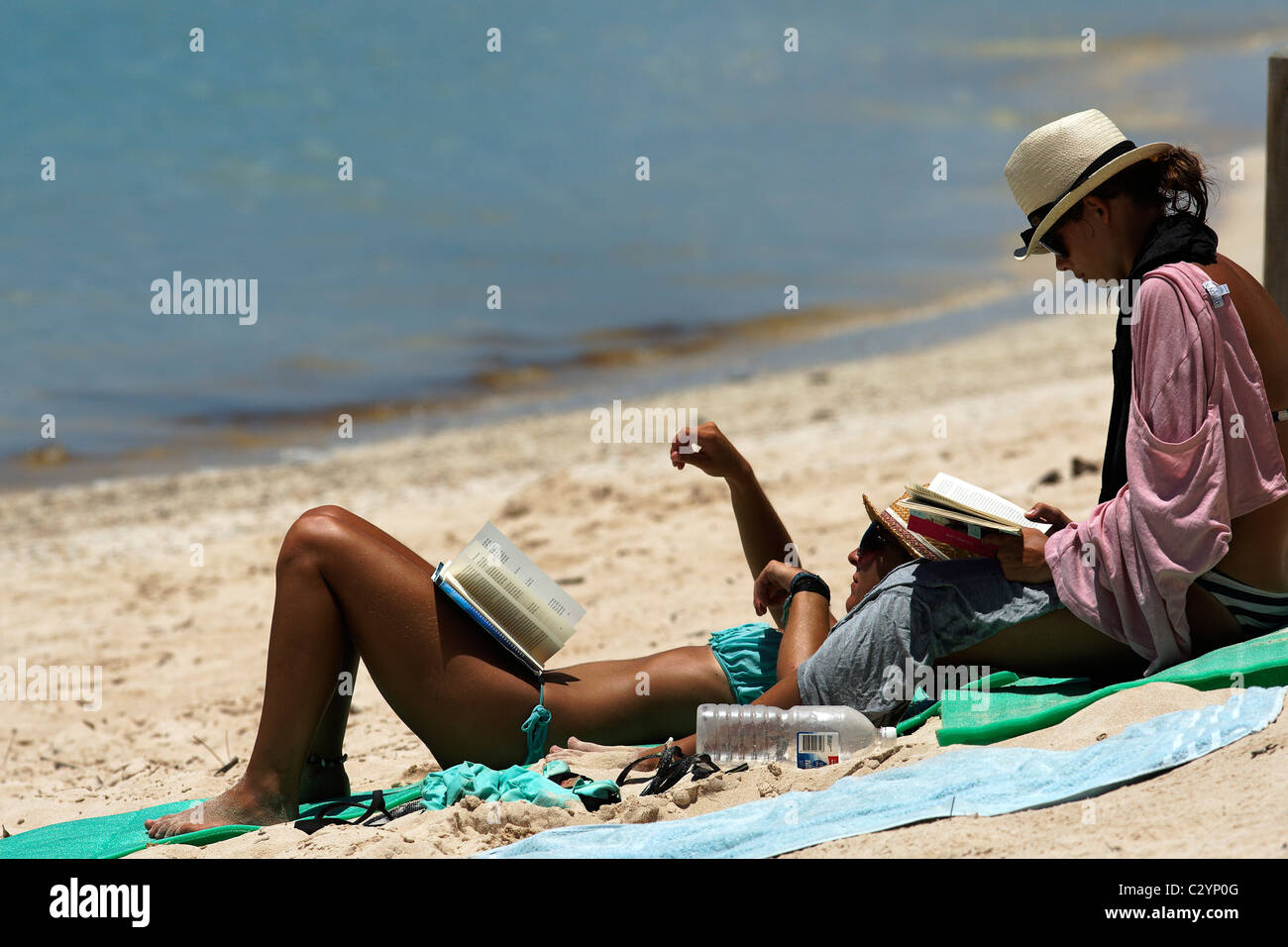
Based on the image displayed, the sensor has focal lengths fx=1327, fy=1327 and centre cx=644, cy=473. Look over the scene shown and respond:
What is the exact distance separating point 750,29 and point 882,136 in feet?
24.0

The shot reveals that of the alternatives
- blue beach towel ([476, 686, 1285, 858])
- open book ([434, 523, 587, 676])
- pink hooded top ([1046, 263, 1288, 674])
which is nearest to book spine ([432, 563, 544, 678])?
open book ([434, 523, 587, 676])

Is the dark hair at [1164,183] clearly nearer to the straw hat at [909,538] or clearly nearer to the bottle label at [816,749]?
the straw hat at [909,538]

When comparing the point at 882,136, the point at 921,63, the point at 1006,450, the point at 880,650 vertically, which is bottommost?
the point at 880,650

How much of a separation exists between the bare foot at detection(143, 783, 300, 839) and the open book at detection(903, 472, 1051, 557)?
1638 mm

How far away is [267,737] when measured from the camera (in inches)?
121

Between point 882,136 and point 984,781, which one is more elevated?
point 882,136

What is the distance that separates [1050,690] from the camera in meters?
3.07

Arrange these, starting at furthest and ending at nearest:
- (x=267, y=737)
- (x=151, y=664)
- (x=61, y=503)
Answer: (x=61, y=503) → (x=151, y=664) → (x=267, y=737)

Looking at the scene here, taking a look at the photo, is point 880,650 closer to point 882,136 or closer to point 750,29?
point 882,136

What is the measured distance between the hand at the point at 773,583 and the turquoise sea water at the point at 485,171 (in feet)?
26.7

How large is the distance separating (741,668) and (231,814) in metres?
1.28

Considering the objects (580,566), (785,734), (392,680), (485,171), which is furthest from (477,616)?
(485,171)

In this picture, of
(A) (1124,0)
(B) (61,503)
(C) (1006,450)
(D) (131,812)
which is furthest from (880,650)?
(A) (1124,0)

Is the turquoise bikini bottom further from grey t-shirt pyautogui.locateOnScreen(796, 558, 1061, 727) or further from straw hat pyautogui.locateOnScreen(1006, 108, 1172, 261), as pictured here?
straw hat pyautogui.locateOnScreen(1006, 108, 1172, 261)
